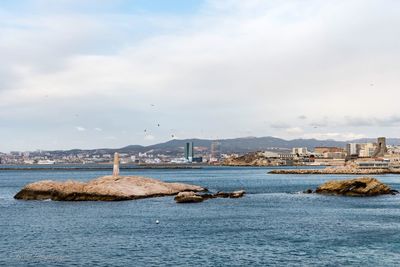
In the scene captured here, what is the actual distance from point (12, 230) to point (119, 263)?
2130 cm

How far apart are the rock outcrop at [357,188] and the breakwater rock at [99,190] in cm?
2938

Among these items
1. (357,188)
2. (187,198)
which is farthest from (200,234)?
(357,188)

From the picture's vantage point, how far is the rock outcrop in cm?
9969

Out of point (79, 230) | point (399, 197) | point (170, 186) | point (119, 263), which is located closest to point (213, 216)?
point (79, 230)

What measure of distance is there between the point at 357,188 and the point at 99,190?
152 ft

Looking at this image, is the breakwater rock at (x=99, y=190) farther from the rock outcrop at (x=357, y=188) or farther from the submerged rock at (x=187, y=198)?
the rock outcrop at (x=357, y=188)

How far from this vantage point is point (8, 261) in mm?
40125

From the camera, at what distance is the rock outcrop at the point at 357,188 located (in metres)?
99.7

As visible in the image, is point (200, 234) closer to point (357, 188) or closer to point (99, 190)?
point (99, 190)

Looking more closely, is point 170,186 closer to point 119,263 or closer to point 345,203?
point 345,203

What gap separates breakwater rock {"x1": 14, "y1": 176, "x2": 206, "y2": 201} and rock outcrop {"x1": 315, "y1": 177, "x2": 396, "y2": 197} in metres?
29.4

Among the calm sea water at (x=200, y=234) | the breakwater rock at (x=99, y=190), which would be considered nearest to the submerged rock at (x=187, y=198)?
the calm sea water at (x=200, y=234)

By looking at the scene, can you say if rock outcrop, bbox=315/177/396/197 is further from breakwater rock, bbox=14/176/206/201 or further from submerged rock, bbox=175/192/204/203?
submerged rock, bbox=175/192/204/203

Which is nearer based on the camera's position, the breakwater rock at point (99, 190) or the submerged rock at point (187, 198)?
the submerged rock at point (187, 198)
